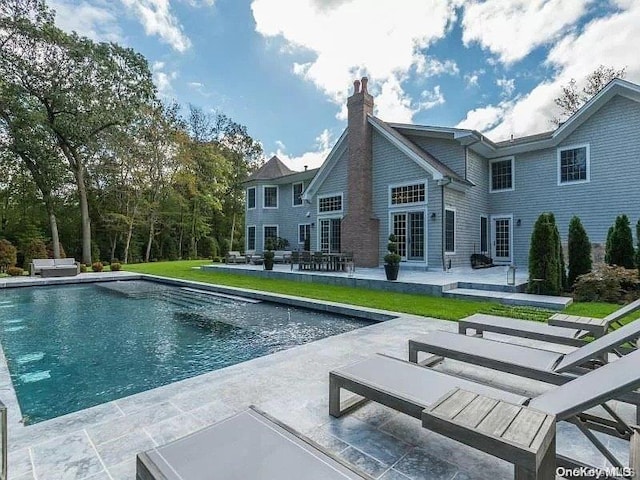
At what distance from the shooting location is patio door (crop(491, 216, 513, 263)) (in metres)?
15.6

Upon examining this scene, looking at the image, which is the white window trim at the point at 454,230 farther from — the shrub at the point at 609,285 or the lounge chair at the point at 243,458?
the lounge chair at the point at 243,458

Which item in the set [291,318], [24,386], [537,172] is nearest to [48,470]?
[24,386]

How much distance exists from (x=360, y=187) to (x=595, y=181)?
29.1ft

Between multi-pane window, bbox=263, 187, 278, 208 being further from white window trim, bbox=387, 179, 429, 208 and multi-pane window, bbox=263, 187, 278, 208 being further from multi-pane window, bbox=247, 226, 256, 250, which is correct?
white window trim, bbox=387, 179, 429, 208

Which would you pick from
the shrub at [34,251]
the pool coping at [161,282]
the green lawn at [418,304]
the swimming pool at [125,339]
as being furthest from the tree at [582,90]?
the shrub at [34,251]

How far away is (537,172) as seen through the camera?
14734mm

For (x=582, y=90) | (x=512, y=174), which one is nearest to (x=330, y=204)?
(x=512, y=174)

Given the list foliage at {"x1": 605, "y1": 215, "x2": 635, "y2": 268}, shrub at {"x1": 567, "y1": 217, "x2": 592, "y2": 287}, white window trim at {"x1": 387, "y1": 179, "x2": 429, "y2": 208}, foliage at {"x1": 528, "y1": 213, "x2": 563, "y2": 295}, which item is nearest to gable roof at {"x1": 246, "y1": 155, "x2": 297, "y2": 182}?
white window trim at {"x1": 387, "y1": 179, "x2": 429, "y2": 208}

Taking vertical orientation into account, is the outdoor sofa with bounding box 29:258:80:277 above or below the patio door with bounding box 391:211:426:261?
below

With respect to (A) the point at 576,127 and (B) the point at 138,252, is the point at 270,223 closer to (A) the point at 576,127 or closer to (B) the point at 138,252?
(B) the point at 138,252

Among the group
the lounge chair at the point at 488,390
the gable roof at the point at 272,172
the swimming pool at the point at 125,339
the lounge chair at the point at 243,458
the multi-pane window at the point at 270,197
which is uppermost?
the gable roof at the point at 272,172

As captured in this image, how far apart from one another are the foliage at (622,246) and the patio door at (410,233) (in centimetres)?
594

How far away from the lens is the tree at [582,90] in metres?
20.2

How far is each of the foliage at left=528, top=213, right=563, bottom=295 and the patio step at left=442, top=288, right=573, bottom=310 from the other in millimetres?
341
